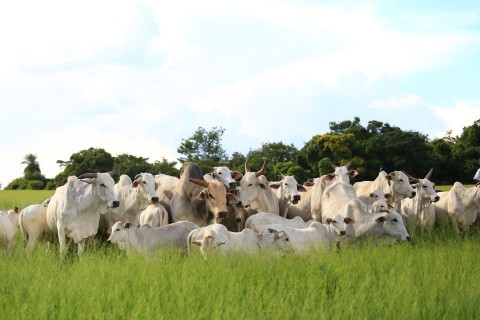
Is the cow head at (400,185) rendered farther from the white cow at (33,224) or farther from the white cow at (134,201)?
the white cow at (33,224)

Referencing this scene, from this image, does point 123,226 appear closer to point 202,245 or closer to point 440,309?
point 202,245

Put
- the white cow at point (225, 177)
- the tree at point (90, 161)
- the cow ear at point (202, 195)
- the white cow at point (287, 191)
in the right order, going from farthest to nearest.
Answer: the tree at point (90, 161), the white cow at point (287, 191), the white cow at point (225, 177), the cow ear at point (202, 195)

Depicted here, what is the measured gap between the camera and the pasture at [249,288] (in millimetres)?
7000

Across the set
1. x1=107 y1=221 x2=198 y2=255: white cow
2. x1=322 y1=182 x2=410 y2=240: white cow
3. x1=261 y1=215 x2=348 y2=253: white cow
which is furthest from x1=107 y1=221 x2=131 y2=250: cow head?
x1=322 y1=182 x2=410 y2=240: white cow

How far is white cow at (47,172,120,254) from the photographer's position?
12.0m

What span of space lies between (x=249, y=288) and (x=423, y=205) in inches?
373

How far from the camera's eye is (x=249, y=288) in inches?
313

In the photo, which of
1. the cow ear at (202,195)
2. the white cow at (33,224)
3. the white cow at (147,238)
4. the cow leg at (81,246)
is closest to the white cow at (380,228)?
the cow ear at (202,195)

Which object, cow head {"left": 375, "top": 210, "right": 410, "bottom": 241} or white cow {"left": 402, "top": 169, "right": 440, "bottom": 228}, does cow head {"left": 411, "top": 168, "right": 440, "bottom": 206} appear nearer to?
white cow {"left": 402, "top": 169, "right": 440, "bottom": 228}

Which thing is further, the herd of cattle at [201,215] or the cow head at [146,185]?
the cow head at [146,185]

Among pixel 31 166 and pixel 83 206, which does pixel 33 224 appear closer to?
pixel 83 206

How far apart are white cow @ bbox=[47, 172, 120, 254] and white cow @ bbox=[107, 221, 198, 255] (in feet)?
3.89

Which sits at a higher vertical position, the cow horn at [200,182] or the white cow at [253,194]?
the cow horn at [200,182]

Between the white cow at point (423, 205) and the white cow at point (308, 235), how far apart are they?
5005 mm
